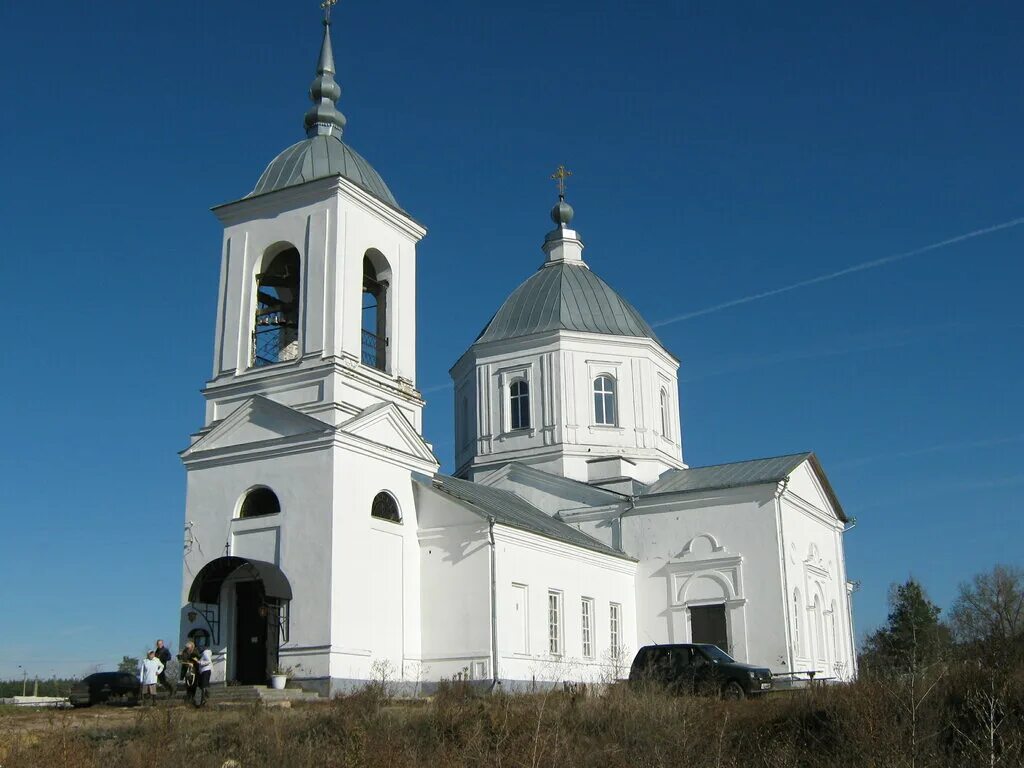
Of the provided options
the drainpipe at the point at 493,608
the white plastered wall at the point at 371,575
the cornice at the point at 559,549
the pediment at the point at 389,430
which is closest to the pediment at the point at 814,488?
the cornice at the point at 559,549

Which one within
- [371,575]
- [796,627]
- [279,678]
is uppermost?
[371,575]

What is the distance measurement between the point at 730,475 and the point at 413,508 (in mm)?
9636

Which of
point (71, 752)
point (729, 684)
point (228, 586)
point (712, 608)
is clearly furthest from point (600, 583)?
point (71, 752)

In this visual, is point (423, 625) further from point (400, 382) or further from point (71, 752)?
point (71, 752)

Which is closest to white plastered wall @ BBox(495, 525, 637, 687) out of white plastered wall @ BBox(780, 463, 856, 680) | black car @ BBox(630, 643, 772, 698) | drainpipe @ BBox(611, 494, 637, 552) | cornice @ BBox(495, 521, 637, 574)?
cornice @ BBox(495, 521, 637, 574)

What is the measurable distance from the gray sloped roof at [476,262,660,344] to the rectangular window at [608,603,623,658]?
842 centimetres

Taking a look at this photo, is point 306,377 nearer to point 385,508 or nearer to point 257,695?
point 385,508

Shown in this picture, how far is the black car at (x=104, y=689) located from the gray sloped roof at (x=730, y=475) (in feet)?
45.0

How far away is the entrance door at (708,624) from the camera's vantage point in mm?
27391

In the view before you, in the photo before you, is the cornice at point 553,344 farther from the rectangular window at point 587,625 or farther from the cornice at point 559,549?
the rectangular window at point 587,625

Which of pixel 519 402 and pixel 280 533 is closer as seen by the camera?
pixel 280 533

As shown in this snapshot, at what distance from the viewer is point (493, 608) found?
2230 cm

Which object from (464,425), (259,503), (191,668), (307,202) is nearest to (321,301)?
(307,202)

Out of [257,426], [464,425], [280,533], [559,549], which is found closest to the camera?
[280,533]
